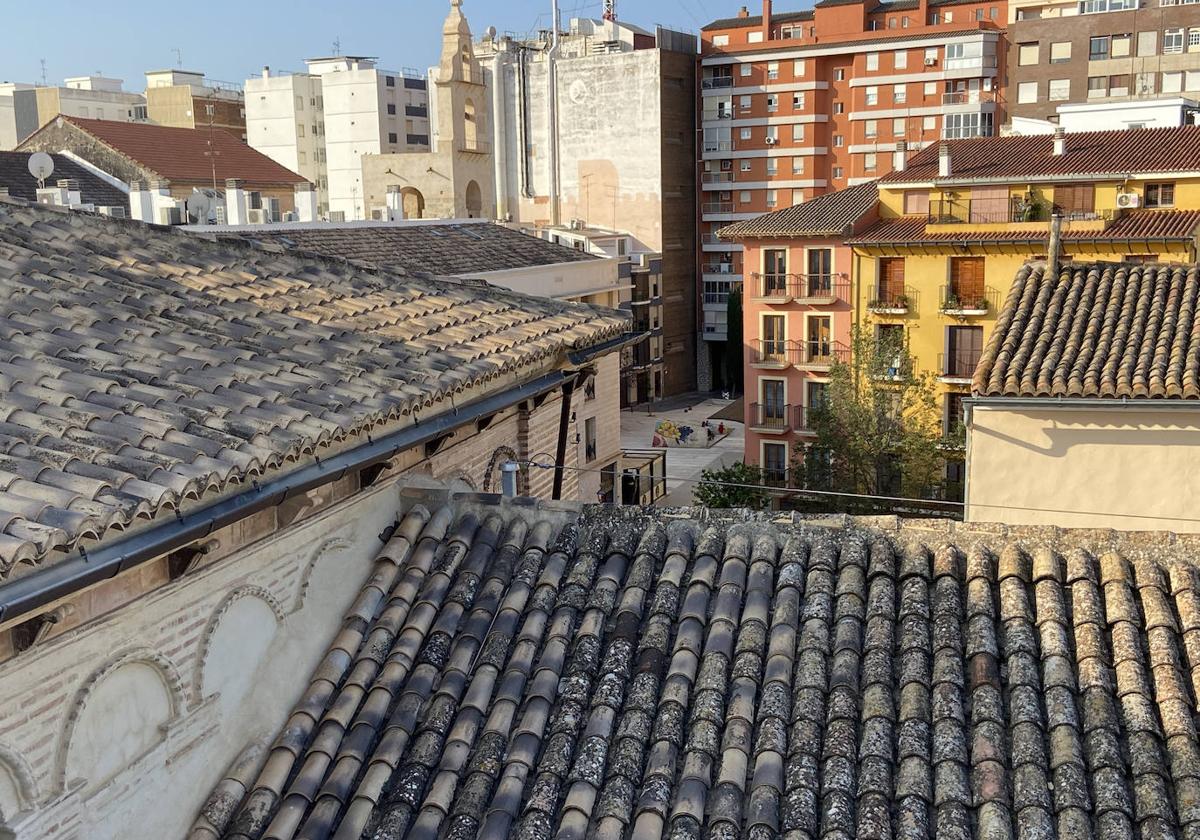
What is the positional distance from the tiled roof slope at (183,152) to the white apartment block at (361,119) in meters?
15.0

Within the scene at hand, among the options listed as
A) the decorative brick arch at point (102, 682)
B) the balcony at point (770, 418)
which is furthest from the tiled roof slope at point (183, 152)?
the decorative brick arch at point (102, 682)

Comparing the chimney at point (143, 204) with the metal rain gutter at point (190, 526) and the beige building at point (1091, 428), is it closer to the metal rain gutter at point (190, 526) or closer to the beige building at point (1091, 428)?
the beige building at point (1091, 428)

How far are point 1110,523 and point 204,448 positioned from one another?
12.7 meters

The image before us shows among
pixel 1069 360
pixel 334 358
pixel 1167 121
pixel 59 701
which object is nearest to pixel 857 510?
pixel 1069 360

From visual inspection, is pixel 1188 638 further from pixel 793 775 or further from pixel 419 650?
pixel 419 650

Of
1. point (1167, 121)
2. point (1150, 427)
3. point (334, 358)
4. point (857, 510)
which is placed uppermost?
point (1167, 121)

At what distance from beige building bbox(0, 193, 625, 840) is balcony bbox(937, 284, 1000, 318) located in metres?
27.7

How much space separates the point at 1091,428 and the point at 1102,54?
43996 mm

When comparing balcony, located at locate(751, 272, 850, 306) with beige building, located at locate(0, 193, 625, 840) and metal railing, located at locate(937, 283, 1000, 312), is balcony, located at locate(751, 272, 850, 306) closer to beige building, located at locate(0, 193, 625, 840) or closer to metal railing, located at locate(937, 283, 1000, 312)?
metal railing, located at locate(937, 283, 1000, 312)

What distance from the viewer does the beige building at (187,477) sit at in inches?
163

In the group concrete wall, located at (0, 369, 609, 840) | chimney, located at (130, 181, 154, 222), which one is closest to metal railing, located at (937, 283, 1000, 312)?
chimney, located at (130, 181, 154, 222)

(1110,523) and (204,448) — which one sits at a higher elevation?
(204,448)

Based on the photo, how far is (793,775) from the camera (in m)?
4.73

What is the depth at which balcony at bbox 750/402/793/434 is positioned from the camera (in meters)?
38.8
